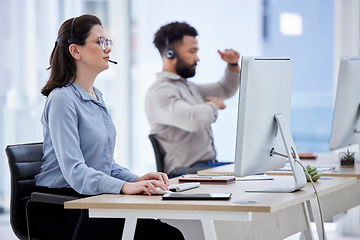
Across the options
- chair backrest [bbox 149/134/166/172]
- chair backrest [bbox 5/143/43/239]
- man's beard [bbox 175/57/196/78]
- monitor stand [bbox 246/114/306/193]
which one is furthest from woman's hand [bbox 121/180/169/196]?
man's beard [bbox 175/57/196/78]

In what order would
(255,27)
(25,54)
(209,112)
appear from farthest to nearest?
1. (25,54)
2. (255,27)
3. (209,112)

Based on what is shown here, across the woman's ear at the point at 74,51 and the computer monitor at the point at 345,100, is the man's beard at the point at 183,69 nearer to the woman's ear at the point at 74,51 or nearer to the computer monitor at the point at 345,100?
the computer monitor at the point at 345,100

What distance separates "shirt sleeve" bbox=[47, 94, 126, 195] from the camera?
2.39 meters

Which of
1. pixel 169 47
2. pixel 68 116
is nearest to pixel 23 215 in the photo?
pixel 68 116

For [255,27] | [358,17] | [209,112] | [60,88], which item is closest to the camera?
[60,88]

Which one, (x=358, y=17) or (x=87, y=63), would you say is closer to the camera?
(x=87, y=63)

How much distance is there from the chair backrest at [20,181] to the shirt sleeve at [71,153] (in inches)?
11.2

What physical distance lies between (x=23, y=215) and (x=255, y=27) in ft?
10.7

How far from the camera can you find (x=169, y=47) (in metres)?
4.67

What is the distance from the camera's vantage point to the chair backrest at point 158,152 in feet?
13.5

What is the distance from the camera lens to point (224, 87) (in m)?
4.93

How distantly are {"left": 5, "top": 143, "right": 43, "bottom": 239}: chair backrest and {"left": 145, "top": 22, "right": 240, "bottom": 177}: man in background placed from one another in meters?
1.54

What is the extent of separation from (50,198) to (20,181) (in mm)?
303

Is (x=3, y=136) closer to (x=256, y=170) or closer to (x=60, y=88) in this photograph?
(x=60, y=88)
